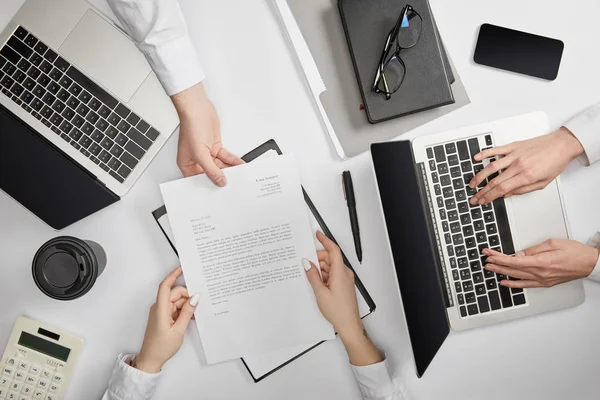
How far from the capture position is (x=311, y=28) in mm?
952

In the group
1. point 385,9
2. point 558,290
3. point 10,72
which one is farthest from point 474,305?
point 10,72

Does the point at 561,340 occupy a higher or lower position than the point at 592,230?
lower

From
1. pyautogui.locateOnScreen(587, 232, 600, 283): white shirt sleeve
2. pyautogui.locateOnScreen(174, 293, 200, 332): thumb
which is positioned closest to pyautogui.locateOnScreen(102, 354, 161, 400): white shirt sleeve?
pyautogui.locateOnScreen(174, 293, 200, 332): thumb

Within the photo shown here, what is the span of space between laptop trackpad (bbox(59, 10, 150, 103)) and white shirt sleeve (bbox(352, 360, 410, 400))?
0.71 metres

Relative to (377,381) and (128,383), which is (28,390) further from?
(377,381)

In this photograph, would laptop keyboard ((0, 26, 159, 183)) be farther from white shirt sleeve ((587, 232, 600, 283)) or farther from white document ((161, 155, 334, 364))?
white shirt sleeve ((587, 232, 600, 283))

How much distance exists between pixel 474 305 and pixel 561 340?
0.73 feet

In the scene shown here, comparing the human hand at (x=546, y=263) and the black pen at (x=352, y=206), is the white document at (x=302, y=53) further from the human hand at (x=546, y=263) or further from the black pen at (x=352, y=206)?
the human hand at (x=546, y=263)

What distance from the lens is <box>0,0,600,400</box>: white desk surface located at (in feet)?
3.14

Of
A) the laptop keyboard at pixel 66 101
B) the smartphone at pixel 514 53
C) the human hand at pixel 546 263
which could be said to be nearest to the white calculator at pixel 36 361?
the laptop keyboard at pixel 66 101

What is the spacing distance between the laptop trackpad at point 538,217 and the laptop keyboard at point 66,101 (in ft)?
2.42

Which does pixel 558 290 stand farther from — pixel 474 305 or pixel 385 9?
pixel 385 9

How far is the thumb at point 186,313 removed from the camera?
942mm

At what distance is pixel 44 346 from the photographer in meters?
0.99
